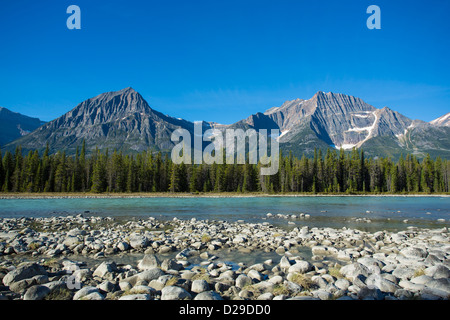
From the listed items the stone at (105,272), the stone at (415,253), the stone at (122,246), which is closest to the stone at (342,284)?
the stone at (415,253)

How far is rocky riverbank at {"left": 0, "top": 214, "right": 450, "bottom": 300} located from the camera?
6270 millimetres

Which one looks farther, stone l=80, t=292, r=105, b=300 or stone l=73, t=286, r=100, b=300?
stone l=73, t=286, r=100, b=300

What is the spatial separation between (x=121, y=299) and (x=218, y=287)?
2285 mm

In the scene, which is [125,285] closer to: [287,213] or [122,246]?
[122,246]

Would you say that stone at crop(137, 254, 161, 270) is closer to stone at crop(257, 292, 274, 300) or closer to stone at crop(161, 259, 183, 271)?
stone at crop(161, 259, 183, 271)

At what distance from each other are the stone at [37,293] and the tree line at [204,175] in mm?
77495

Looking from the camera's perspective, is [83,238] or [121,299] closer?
[121,299]

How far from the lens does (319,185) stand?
95.5 meters

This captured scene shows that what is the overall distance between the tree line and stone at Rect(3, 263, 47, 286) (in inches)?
2991

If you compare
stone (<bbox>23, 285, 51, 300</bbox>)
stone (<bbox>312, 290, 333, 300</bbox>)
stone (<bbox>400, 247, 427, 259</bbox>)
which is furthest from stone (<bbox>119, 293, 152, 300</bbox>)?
stone (<bbox>400, 247, 427, 259</bbox>)
